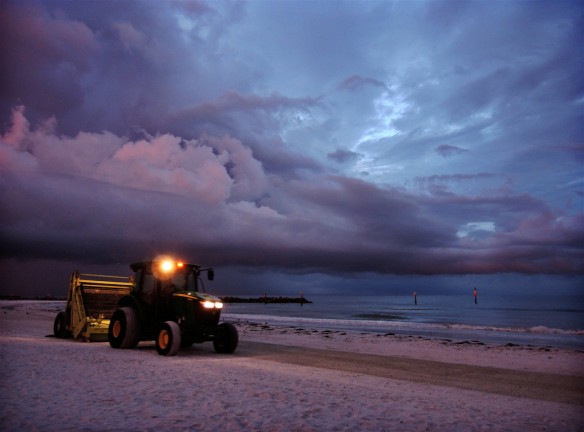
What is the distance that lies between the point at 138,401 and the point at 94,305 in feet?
34.1

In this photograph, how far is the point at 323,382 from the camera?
9102 mm

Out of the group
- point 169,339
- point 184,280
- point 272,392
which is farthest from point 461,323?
point 272,392

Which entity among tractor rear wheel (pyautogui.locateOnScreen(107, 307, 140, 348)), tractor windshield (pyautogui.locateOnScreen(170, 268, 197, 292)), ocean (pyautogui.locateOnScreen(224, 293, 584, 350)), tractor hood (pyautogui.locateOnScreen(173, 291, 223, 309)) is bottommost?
ocean (pyautogui.locateOnScreen(224, 293, 584, 350))

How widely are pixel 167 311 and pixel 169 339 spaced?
1417 millimetres

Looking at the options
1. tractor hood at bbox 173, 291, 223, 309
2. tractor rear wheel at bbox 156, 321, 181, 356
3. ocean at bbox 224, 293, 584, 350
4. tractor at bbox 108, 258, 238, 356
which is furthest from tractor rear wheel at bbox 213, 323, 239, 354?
ocean at bbox 224, 293, 584, 350

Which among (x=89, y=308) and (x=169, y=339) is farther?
(x=89, y=308)

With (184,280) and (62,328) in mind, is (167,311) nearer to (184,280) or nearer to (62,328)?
(184,280)

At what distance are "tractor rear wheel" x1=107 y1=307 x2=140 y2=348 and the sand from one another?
1.04 ft

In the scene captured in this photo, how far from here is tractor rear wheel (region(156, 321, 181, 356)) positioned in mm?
12109

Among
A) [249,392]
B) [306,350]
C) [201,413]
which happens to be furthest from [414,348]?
[201,413]

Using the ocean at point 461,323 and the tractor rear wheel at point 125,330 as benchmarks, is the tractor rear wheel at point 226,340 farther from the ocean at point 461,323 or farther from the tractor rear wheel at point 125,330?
the ocean at point 461,323

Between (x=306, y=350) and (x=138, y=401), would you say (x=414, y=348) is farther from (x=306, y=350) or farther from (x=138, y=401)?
(x=138, y=401)

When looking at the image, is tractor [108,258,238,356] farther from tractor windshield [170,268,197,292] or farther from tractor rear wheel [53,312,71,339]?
tractor rear wheel [53,312,71,339]

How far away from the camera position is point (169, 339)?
12.2 metres
